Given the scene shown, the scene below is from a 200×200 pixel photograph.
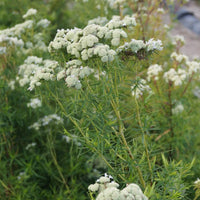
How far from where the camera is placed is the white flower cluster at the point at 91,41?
6.79ft

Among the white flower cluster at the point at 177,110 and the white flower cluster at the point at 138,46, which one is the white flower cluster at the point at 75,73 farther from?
the white flower cluster at the point at 177,110

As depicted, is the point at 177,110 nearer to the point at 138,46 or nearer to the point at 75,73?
the point at 138,46

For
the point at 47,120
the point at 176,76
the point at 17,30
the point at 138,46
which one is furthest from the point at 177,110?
the point at 17,30

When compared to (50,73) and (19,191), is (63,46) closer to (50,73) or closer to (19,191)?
(50,73)

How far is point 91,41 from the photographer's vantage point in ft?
6.89

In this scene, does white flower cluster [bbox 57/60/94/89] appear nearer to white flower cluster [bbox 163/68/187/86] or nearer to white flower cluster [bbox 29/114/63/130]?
white flower cluster [bbox 29/114/63/130]

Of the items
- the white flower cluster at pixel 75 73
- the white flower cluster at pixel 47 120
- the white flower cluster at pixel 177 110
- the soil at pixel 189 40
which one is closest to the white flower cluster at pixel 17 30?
the white flower cluster at pixel 47 120

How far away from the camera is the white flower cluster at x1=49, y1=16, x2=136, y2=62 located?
2068 millimetres

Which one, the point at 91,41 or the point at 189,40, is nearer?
the point at 91,41

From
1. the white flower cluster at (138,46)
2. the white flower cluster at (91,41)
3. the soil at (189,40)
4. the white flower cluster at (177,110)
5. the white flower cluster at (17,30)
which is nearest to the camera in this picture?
the white flower cluster at (91,41)

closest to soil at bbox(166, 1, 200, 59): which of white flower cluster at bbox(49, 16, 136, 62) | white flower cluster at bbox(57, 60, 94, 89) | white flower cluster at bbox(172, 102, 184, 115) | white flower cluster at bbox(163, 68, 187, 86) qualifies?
white flower cluster at bbox(163, 68, 187, 86)

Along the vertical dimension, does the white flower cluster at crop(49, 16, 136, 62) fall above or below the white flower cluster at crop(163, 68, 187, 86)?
above

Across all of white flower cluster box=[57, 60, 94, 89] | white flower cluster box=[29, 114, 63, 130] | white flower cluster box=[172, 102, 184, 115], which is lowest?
white flower cluster box=[172, 102, 184, 115]

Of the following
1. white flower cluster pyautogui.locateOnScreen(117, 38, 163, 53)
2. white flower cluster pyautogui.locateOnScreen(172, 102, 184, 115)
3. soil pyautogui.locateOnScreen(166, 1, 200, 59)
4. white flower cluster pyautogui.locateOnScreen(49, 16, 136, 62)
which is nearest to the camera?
white flower cluster pyautogui.locateOnScreen(49, 16, 136, 62)
